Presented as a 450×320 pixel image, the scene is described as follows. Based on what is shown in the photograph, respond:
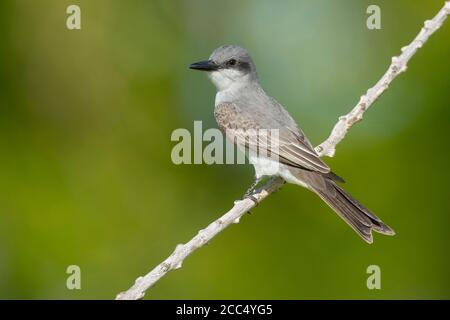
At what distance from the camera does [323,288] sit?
16.9ft

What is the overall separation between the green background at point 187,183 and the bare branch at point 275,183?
581 mm

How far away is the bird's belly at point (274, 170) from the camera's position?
4.96 metres

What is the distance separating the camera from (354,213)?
4688mm

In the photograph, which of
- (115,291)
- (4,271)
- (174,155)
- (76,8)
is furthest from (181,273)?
(76,8)

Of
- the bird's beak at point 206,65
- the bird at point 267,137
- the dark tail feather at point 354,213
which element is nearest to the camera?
the dark tail feather at point 354,213

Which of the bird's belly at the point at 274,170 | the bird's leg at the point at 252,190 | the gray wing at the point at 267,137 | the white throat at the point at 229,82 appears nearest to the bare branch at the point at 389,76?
the gray wing at the point at 267,137

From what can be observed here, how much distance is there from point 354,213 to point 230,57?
1.61m

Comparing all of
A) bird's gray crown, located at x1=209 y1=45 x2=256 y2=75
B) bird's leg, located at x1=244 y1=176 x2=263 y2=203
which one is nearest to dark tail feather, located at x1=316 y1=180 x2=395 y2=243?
bird's leg, located at x1=244 y1=176 x2=263 y2=203

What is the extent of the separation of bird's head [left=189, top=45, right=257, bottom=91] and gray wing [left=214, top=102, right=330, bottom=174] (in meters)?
0.21

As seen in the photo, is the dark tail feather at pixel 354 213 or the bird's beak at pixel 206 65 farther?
the bird's beak at pixel 206 65

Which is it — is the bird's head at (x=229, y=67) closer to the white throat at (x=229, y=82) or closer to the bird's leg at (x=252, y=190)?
the white throat at (x=229, y=82)

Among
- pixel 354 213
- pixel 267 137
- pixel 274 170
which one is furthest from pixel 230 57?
pixel 354 213

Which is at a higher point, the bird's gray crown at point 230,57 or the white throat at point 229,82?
the bird's gray crown at point 230,57

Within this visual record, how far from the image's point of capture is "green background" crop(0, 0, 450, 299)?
17.1 feet
